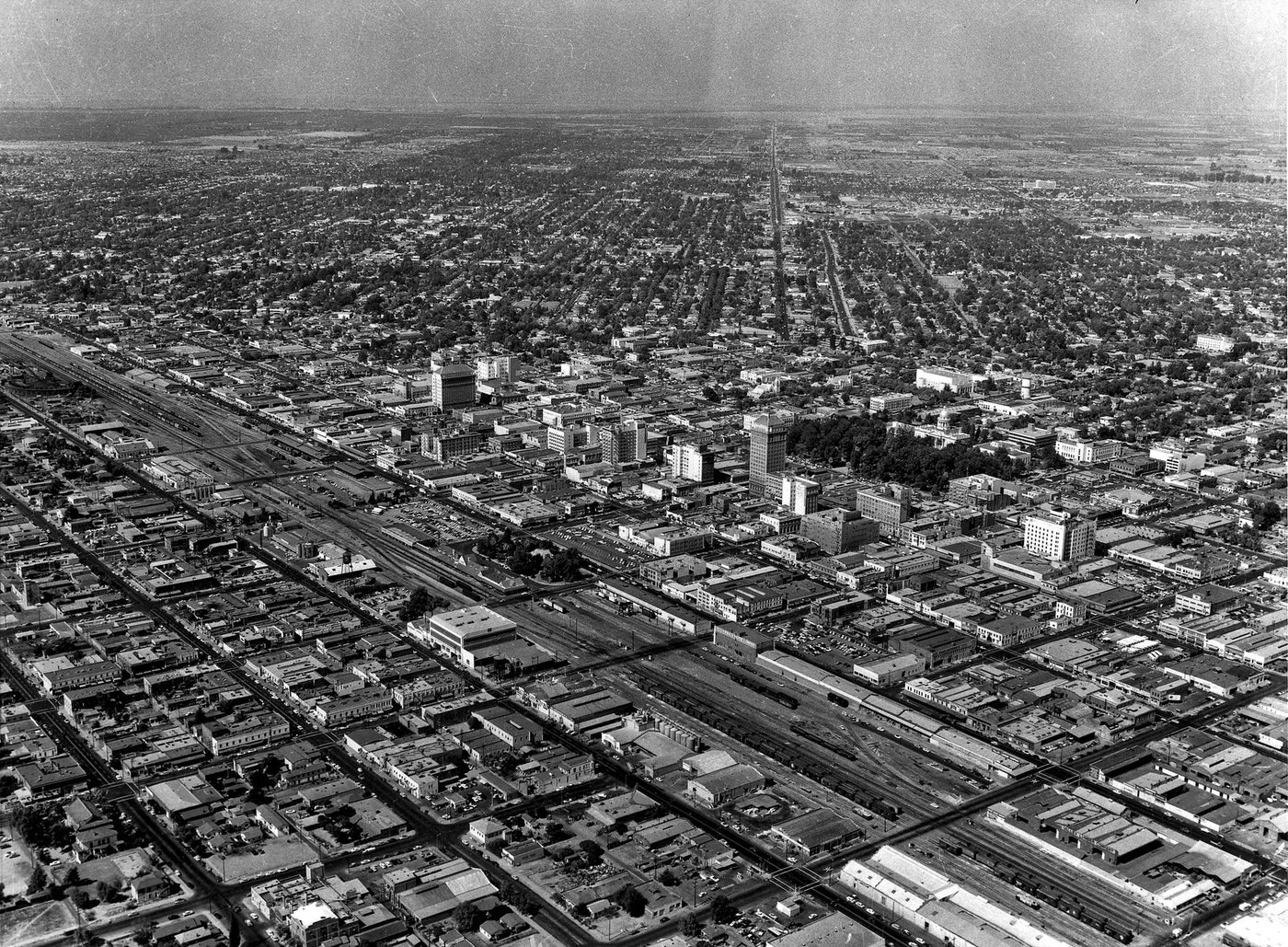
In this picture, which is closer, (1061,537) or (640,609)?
(640,609)

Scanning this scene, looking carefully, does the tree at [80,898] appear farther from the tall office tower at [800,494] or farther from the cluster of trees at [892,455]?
the cluster of trees at [892,455]

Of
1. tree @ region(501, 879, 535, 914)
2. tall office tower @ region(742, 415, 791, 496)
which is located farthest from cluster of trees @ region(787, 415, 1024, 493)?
tree @ region(501, 879, 535, 914)

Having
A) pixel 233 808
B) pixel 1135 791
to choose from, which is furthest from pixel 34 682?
pixel 1135 791

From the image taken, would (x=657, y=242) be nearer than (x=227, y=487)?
No

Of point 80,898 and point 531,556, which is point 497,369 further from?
point 80,898

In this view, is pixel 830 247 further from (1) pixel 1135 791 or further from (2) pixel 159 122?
(2) pixel 159 122

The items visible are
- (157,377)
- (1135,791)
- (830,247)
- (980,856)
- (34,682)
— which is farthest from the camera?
(830,247)

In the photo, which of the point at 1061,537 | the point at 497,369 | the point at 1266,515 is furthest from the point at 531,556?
the point at 497,369
